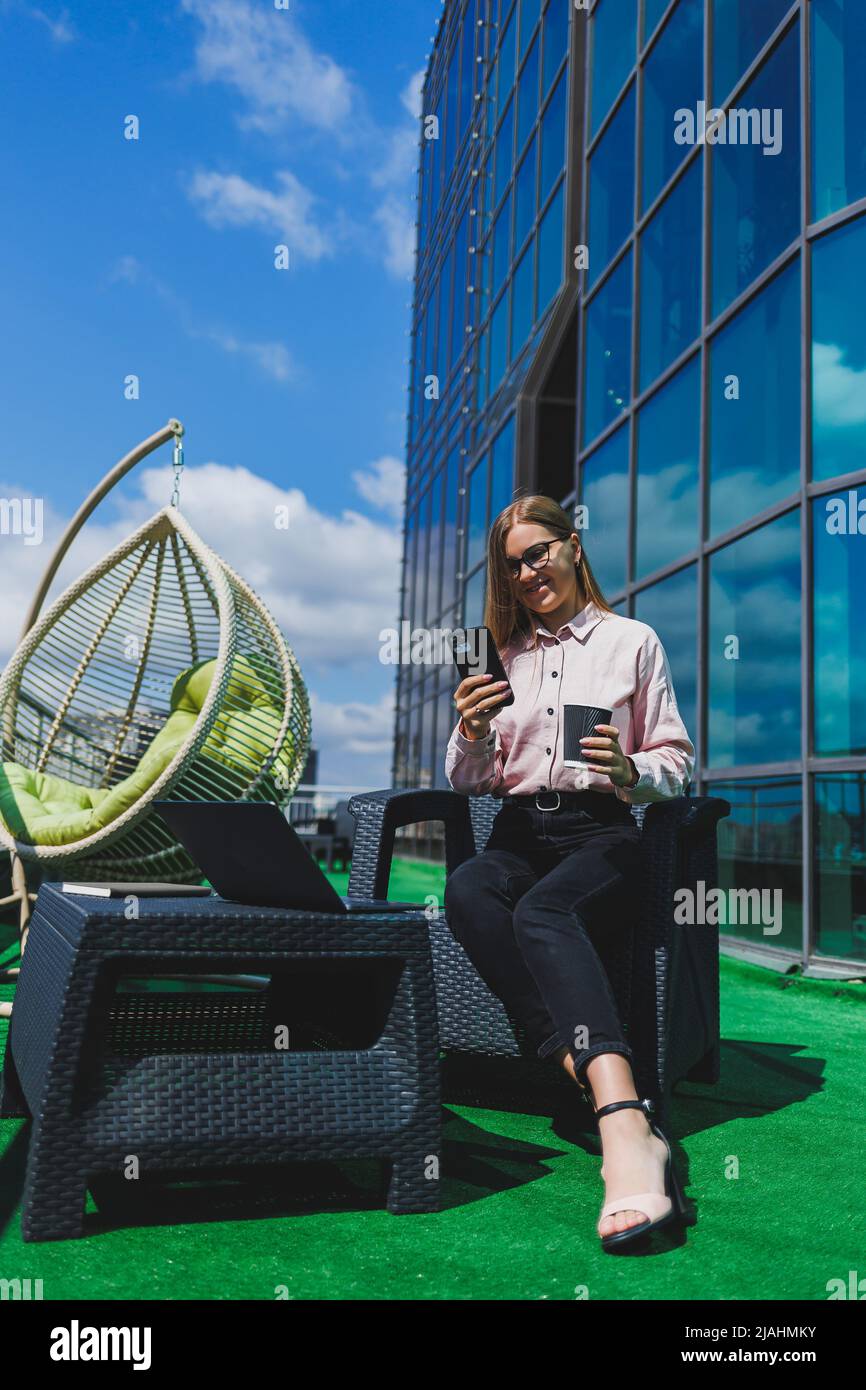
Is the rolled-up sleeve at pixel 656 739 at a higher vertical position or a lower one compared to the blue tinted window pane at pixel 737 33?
lower

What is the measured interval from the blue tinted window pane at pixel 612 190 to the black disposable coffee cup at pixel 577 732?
20.8 ft

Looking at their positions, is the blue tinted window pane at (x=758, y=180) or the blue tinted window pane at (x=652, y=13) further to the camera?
the blue tinted window pane at (x=652, y=13)

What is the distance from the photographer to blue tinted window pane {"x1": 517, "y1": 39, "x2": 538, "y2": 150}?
978cm

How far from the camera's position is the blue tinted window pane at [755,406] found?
185 inches

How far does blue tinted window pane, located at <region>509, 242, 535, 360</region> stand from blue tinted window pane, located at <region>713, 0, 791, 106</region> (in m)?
3.87

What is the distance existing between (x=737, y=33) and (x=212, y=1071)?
5986mm

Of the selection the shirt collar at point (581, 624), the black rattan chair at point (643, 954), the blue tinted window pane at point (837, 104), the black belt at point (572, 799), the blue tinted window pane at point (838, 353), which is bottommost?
the black rattan chair at point (643, 954)

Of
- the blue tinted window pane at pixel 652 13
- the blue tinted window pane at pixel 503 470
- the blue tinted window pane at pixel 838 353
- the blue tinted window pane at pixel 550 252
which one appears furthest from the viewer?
the blue tinted window pane at pixel 503 470

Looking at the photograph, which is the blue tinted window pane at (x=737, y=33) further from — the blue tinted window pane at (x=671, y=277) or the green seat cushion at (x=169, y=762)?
the green seat cushion at (x=169, y=762)

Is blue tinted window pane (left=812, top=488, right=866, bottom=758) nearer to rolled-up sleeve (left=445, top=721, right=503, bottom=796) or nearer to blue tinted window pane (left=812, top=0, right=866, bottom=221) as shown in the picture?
blue tinted window pane (left=812, top=0, right=866, bottom=221)

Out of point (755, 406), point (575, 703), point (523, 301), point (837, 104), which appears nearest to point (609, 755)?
point (575, 703)

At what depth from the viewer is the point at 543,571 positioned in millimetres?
2043

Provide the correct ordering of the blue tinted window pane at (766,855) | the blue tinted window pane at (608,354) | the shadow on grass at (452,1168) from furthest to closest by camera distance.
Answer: the blue tinted window pane at (608,354) → the blue tinted window pane at (766,855) → the shadow on grass at (452,1168)

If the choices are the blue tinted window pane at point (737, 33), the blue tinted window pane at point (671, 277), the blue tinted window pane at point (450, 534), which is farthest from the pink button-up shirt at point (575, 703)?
the blue tinted window pane at point (450, 534)
